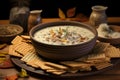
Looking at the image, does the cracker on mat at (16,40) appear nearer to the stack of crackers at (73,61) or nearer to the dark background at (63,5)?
the stack of crackers at (73,61)

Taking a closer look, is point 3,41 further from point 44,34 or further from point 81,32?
point 81,32

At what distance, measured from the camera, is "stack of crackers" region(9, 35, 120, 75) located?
43.3 inches

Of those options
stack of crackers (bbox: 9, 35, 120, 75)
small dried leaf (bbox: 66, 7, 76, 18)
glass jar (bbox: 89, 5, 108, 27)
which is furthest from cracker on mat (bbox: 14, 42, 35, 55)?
small dried leaf (bbox: 66, 7, 76, 18)

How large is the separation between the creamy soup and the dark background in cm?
50

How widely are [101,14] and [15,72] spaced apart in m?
0.60

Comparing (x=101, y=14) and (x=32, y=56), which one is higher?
(x=101, y=14)

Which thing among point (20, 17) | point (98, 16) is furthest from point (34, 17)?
point (98, 16)

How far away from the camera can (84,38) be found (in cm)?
122

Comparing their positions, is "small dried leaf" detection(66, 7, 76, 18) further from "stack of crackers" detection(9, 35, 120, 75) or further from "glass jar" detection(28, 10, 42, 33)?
"stack of crackers" detection(9, 35, 120, 75)

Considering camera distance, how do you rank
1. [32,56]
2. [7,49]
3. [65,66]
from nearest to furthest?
[65,66]
[32,56]
[7,49]

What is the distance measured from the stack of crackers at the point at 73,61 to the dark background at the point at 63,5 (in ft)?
1.89

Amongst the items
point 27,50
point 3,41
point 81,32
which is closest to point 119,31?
point 81,32

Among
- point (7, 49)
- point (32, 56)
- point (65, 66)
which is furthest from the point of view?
point (7, 49)

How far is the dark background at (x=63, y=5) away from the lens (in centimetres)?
181
